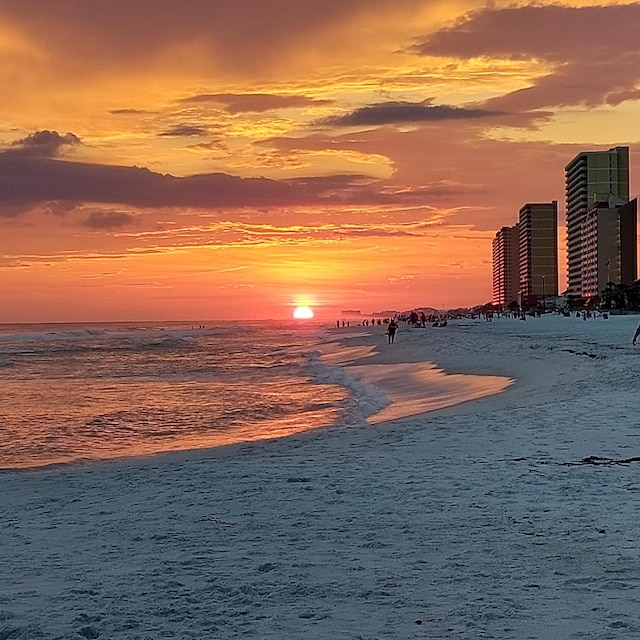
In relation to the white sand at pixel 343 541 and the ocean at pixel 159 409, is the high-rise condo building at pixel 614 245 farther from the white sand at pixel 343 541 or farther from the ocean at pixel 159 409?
the white sand at pixel 343 541

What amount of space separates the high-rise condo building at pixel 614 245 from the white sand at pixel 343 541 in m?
188

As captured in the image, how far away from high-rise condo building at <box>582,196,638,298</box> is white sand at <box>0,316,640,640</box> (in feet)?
616

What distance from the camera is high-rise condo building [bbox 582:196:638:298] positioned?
187m

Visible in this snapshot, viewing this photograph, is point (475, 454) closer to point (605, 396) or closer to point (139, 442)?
point (605, 396)

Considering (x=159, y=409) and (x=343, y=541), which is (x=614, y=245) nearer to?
(x=159, y=409)

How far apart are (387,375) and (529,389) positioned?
11.5 meters

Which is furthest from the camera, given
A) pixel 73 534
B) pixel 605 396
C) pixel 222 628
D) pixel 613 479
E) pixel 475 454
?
pixel 605 396

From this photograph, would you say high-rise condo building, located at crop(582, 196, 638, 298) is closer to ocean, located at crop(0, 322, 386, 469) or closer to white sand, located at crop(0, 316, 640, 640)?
ocean, located at crop(0, 322, 386, 469)

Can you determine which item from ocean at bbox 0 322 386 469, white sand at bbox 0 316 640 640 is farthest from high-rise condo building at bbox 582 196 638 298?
white sand at bbox 0 316 640 640

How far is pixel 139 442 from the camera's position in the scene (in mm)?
15734

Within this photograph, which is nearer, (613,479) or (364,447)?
(613,479)

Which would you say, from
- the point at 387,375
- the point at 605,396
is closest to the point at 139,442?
the point at 605,396

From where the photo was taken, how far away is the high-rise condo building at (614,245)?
187375 millimetres

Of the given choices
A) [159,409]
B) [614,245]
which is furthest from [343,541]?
[614,245]
